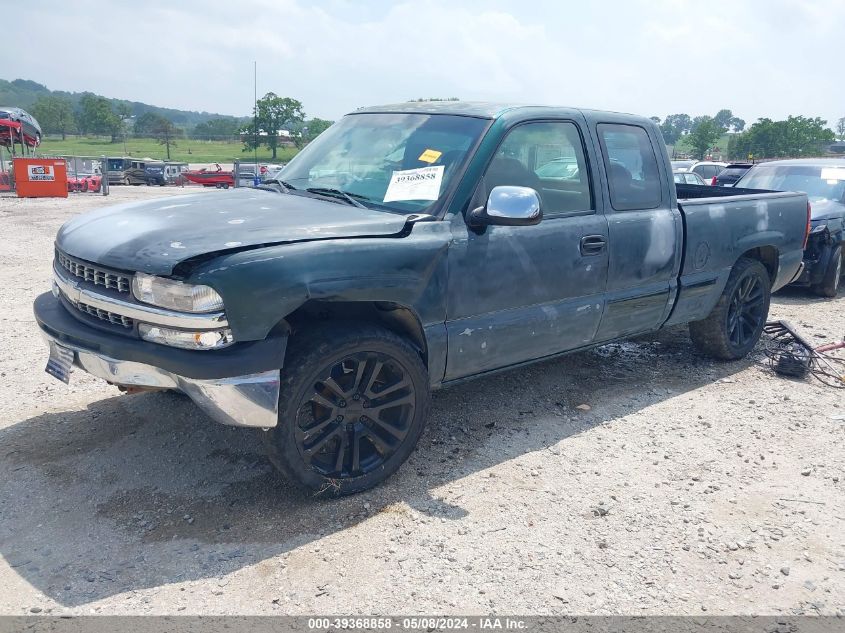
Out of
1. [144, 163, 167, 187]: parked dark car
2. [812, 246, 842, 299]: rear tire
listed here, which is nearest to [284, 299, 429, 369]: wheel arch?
[812, 246, 842, 299]: rear tire

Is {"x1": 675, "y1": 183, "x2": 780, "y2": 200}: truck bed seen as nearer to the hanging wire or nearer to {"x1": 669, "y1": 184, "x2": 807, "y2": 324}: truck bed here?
{"x1": 669, "y1": 184, "x2": 807, "y2": 324}: truck bed

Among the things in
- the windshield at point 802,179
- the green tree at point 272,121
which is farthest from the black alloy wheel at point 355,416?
the green tree at point 272,121

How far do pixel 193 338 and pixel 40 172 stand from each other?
72.0 ft

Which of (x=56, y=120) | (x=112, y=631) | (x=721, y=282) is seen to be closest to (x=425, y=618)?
(x=112, y=631)

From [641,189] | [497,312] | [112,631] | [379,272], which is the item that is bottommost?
[112,631]

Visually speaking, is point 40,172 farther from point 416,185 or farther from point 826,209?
point 416,185

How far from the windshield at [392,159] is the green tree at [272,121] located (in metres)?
55.5

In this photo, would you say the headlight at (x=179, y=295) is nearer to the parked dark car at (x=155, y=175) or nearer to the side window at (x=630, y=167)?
the side window at (x=630, y=167)

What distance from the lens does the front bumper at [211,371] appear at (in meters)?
2.91

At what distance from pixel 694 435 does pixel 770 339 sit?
263 centimetres

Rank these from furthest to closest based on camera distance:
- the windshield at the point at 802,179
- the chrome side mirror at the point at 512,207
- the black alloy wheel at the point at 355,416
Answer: the windshield at the point at 802,179
the chrome side mirror at the point at 512,207
the black alloy wheel at the point at 355,416

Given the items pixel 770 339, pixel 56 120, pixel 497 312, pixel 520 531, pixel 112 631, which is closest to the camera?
pixel 112 631

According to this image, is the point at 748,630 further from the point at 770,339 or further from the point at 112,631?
the point at 770,339

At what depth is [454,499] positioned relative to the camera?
3520mm
